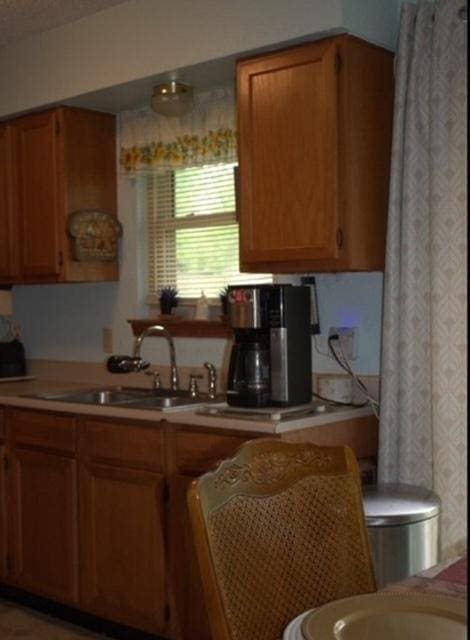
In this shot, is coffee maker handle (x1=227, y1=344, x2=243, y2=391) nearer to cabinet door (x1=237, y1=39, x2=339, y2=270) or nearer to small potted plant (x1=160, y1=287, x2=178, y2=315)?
cabinet door (x1=237, y1=39, x2=339, y2=270)

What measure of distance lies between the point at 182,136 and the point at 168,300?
70 cm

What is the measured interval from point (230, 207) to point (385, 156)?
85 centimetres

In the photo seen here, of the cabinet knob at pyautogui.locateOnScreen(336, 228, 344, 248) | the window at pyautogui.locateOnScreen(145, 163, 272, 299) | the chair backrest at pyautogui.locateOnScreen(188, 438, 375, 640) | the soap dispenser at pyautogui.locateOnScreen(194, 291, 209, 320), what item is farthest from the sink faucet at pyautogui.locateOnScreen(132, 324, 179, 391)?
the chair backrest at pyautogui.locateOnScreen(188, 438, 375, 640)

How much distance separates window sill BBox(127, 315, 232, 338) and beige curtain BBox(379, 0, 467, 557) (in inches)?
33.7

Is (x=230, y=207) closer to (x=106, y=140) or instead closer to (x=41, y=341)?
(x=106, y=140)

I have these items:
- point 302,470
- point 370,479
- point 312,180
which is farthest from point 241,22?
point 302,470

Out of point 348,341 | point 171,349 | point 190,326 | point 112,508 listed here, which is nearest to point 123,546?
point 112,508

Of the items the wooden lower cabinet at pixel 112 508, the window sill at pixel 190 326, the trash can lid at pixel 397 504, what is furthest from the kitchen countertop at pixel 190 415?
the window sill at pixel 190 326

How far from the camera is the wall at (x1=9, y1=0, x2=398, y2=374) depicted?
3012 mm

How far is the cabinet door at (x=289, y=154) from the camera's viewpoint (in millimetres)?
2883

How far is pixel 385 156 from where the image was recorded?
9.93 feet

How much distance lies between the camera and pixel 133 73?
136 inches

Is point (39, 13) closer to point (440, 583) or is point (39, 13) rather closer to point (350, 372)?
point (350, 372)

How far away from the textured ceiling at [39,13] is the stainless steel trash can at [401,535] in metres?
2.25
